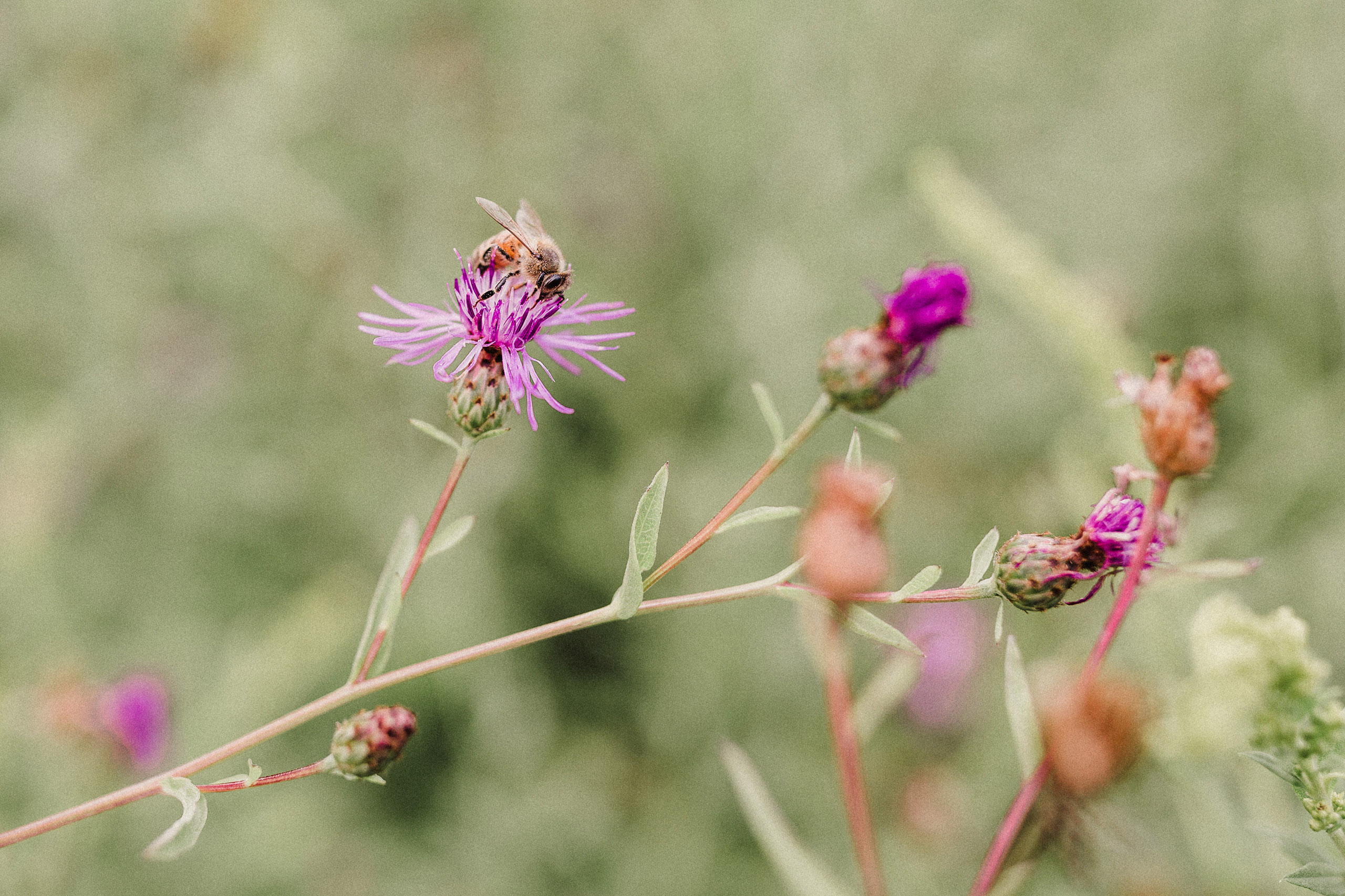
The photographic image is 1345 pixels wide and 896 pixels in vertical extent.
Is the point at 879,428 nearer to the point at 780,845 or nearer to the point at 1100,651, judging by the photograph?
the point at 1100,651

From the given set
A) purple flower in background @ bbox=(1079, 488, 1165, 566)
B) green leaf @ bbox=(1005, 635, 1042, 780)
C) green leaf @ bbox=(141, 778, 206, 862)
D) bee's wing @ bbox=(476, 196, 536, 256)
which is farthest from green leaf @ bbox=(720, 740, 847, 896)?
bee's wing @ bbox=(476, 196, 536, 256)

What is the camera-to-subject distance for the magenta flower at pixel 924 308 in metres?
1.10

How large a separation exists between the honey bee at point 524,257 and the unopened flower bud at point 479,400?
0.60ft

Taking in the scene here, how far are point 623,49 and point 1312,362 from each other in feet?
8.69

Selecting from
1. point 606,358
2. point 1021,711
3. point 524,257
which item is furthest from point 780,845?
point 606,358

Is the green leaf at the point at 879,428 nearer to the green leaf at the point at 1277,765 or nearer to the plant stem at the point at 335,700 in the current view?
the plant stem at the point at 335,700

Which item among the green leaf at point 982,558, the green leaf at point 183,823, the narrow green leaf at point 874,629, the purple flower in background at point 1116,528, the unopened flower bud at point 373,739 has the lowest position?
the green leaf at point 183,823

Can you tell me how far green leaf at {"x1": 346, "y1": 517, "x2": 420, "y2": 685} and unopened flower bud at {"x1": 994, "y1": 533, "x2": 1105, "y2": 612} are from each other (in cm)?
61

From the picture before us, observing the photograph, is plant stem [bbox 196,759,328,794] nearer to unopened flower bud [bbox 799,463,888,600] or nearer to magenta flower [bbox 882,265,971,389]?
unopened flower bud [bbox 799,463,888,600]

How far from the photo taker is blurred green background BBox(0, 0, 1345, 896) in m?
2.52

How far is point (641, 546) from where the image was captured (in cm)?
95

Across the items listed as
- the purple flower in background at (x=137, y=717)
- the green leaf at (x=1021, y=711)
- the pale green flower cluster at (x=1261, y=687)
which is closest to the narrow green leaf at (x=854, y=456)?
the green leaf at (x=1021, y=711)

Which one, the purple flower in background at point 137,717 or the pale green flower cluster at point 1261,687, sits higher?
the pale green flower cluster at point 1261,687

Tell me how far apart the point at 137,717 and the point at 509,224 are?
144cm
